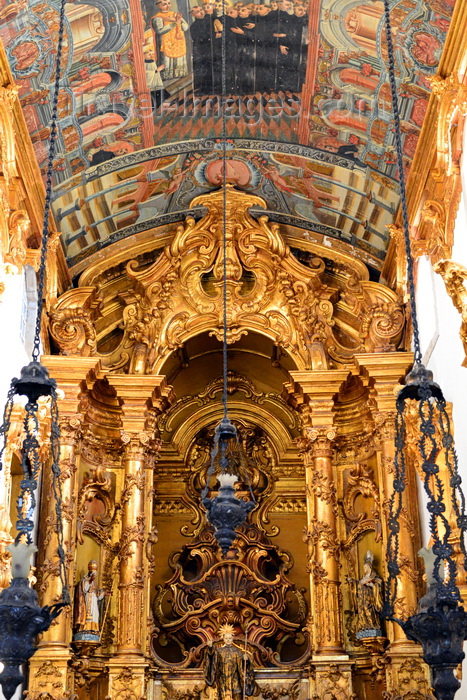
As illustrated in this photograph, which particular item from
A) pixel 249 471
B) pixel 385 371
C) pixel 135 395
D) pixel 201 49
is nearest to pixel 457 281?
pixel 385 371

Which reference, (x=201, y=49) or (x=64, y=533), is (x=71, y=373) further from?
(x=201, y=49)

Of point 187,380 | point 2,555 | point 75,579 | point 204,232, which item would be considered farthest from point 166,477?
point 2,555

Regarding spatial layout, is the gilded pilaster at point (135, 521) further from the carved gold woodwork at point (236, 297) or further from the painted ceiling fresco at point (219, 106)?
the painted ceiling fresco at point (219, 106)

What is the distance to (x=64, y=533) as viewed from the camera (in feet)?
52.2

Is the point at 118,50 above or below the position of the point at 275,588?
above

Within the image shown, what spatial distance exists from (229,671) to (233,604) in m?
1.43

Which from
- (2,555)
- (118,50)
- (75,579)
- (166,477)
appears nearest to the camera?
(2,555)

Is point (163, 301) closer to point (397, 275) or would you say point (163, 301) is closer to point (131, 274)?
point (131, 274)

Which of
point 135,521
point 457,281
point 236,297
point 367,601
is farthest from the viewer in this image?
point 236,297

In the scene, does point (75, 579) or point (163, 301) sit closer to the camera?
point (75, 579)

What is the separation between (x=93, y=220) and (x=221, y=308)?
283 centimetres

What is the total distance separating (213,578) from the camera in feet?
57.7

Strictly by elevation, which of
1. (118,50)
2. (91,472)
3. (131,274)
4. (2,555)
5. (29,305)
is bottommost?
(2,555)

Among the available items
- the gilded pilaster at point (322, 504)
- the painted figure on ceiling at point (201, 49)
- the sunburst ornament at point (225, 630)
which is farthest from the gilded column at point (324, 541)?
the painted figure on ceiling at point (201, 49)
